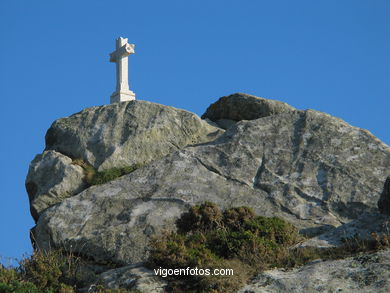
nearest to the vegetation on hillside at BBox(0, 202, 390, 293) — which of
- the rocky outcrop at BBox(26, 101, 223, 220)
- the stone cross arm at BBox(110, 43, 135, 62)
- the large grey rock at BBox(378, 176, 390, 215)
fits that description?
the large grey rock at BBox(378, 176, 390, 215)

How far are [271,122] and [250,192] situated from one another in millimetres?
2853

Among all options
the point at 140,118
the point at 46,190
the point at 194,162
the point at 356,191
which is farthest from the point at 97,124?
the point at 356,191

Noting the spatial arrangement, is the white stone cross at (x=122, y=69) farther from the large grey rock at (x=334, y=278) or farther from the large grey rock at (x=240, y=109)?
the large grey rock at (x=334, y=278)

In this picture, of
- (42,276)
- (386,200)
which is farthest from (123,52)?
(386,200)

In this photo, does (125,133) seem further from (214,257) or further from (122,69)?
(214,257)

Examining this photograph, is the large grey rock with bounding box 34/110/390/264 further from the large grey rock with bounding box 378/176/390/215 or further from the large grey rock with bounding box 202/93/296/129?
the large grey rock with bounding box 202/93/296/129

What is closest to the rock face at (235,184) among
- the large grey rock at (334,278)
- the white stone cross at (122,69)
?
the large grey rock at (334,278)

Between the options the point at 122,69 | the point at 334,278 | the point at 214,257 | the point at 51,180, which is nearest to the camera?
the point at 334,278

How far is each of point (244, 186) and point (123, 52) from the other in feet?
38.4

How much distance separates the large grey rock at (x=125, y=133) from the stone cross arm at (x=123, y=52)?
5.40 metres

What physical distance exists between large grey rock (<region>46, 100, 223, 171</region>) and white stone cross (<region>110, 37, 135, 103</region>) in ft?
13.3

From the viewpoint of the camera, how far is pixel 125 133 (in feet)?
66.8

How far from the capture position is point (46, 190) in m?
18.9

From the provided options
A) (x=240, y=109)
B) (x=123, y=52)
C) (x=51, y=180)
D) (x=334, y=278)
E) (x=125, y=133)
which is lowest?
(x=334, y=278)
